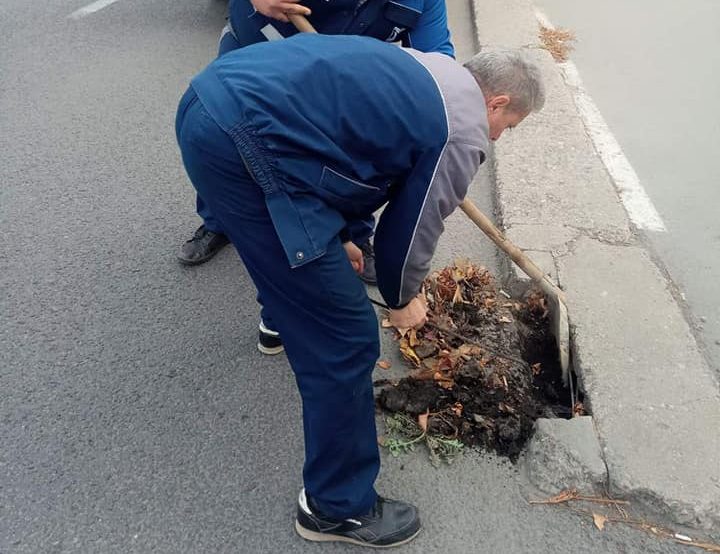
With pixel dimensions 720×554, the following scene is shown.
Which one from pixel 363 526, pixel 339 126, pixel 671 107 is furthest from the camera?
pixel 671 107

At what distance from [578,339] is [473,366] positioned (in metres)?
0.53

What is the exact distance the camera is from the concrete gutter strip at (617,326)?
221cm

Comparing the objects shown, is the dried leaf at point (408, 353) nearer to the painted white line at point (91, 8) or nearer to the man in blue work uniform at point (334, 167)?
the man in blue work uniform at point (334, 167)

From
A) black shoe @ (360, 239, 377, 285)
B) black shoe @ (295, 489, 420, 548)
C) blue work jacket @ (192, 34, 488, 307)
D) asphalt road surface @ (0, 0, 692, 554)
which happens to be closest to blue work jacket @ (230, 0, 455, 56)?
blue work jacket @ (192, 34, 488, 307)

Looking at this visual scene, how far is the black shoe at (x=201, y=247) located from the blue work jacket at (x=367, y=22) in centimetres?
105

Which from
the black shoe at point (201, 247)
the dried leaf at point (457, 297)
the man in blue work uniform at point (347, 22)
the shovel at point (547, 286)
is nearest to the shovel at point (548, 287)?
the shovel at point (547, 286)

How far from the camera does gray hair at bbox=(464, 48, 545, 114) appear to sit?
180 centimetres

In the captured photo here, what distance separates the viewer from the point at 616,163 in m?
4.38

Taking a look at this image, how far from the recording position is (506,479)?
2.29 m

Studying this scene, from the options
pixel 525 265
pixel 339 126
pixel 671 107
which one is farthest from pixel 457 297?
pixel 671 107

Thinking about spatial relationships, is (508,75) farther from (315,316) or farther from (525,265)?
(525,265)

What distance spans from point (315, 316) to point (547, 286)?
4.95ft

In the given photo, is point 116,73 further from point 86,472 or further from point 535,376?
point 535,376

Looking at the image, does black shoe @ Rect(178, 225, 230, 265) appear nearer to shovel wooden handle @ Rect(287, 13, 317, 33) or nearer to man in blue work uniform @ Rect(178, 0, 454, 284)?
man in blue work uniform @ Rect(178, 0, 454, 284)
